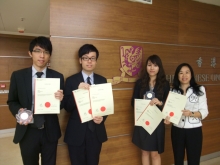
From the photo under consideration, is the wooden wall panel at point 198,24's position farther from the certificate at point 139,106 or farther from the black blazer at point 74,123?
the black blazer at point 74,123

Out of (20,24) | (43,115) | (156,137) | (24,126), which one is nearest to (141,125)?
(156,137)

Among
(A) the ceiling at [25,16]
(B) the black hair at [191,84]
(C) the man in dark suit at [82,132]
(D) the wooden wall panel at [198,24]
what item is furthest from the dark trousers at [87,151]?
(A) the ceiling at [25,16]

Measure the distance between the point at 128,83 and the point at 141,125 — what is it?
0.63 m

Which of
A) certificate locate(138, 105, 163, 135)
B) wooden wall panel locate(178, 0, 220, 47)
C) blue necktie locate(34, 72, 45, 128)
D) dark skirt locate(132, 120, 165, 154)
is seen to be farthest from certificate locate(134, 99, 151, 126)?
wooden wall panel locate(178, 0, 220, 47)

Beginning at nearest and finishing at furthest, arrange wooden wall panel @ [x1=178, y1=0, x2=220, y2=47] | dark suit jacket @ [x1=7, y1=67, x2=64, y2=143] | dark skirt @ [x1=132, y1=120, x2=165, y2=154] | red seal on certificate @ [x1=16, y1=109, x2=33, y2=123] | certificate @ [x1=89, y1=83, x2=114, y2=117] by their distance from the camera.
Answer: red seal on certificate @ [x1=16, y1=109, x2=33, y2=123], dark suit jacket @ [x1=7, y1=67, x2=64, y2=143], certificate @ [x1=89, y1=83, x2=114, y2=117], dark skirt @ [x1=132, y1=120, x2=165, y2=154], wooden wall panel @ [x1=178, y1=0, x2=220, y2=47]

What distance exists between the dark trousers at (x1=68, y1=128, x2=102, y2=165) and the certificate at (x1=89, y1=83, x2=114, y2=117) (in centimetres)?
25

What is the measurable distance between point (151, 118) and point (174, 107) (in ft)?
0.89

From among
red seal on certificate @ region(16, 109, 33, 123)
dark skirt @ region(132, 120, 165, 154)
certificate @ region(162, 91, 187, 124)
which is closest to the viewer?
red seal on certificate @ region(16, 109, 33, 123)

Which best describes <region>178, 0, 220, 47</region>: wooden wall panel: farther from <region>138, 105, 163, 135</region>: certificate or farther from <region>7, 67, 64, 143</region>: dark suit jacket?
<region>7, 67, 64, 143</region>: dark suit jacket

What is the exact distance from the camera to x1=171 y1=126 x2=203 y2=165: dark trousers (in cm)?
186

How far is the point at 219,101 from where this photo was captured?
2.97m

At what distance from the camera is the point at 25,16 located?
345 cm

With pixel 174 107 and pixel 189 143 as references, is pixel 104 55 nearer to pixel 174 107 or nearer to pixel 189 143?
pixel 174 107

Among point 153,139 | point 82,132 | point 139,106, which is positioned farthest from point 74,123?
point 153,139
